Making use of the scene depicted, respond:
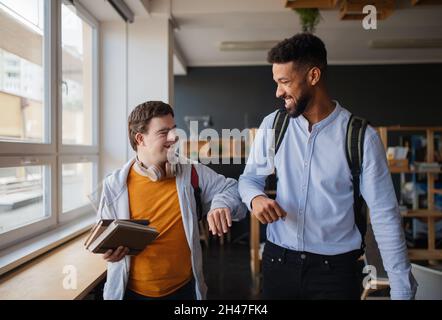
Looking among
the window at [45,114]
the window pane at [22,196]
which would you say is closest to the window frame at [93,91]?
the window at [45,114]

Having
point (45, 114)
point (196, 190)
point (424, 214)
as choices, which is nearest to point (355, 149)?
point (196, 190)

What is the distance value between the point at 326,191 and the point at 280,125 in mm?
292

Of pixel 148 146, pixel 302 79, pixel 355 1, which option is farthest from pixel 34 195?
pixel 355 1

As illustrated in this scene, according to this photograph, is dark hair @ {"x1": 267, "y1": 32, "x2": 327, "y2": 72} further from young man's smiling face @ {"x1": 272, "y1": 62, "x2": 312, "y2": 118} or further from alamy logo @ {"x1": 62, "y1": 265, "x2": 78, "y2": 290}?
alamy logo @ {"x1": 62, "y1": 265, "x2": 78, "y2": 290}

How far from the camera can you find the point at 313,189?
129 cm

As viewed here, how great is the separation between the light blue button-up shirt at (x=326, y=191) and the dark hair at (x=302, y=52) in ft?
0.62

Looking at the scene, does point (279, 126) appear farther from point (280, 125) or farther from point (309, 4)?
point (309, 4)

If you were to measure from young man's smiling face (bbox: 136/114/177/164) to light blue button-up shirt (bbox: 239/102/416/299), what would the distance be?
0.35 m

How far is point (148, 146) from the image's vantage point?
1.51m

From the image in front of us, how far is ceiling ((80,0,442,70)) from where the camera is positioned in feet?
10.7

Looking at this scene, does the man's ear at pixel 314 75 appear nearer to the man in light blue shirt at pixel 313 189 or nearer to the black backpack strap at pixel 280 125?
the man in light blue shirt at pixel 313 189

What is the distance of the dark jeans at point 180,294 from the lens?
1443 millimetres

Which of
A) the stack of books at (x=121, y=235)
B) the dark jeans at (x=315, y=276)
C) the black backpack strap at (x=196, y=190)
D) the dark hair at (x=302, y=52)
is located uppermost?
the dark hair at (x=302, y=52)
